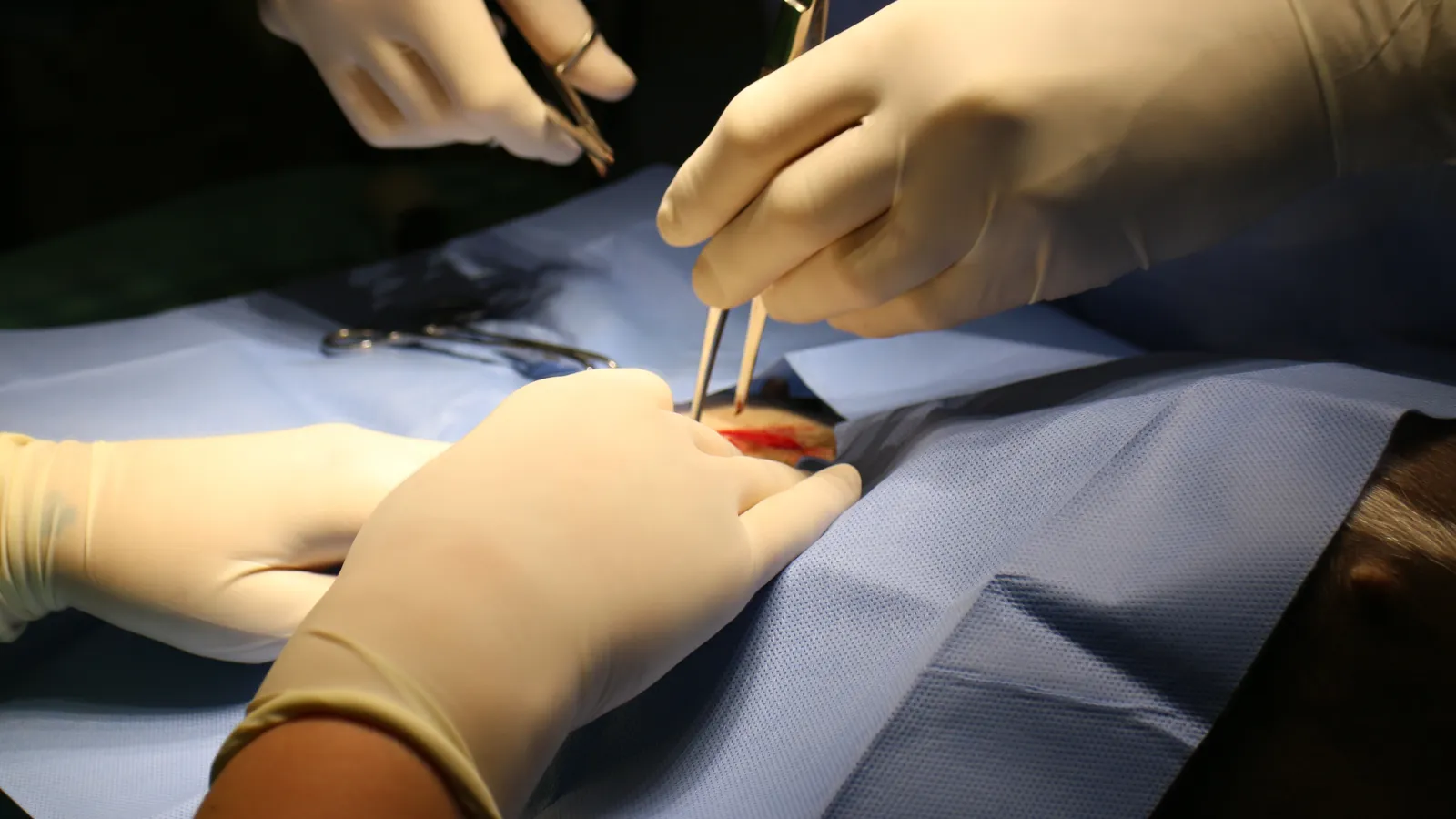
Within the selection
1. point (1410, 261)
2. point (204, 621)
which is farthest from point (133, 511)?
point (1410, 261)

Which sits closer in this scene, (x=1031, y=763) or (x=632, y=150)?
(x=1031, y=763)

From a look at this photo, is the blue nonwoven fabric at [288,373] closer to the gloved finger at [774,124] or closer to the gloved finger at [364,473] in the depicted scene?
the gloved finger at [364,473]

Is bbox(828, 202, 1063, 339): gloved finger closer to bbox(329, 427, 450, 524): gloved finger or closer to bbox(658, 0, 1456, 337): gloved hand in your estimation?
bbox(658, 0, 1456, 337): gloved hand

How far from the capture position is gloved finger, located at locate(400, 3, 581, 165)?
1.55m

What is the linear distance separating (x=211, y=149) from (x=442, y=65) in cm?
127

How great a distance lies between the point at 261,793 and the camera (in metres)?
0.63

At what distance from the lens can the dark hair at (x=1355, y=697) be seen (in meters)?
0.81

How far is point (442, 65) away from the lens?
157 centimetres

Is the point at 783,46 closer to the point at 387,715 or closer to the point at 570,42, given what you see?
the point at 570,42

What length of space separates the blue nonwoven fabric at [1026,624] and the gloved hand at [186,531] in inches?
→ 14.6

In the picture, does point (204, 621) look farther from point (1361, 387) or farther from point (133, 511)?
point (1361, 387)

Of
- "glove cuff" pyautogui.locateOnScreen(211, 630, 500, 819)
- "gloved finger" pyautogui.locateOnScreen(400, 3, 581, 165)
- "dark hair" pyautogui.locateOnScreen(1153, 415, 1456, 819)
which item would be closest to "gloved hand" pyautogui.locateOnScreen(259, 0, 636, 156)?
"gloved finger" pyautogui.locateOnScreen(400, 3, 581, 165)

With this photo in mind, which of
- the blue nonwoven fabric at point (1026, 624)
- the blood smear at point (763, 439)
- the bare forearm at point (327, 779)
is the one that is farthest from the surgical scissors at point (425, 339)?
the bare forearm at point (327, 779)

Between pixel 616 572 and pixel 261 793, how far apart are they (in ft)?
1.03
